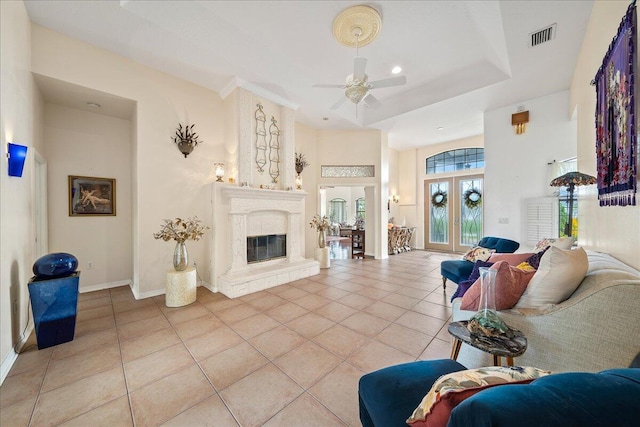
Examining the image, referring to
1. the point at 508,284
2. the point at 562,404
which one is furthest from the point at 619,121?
the point at 562,404

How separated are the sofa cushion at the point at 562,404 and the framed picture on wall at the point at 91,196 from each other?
216 inches

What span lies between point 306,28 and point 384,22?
105 centimetres

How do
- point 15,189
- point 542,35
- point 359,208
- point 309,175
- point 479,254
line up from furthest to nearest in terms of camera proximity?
point 359,208, point 309,175, point 479,254, point 542,35, point 15,189

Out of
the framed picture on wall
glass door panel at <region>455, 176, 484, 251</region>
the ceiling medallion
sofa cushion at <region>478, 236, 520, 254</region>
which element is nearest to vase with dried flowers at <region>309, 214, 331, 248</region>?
sofa cushion at <region>478, 236, 520, 254</region>

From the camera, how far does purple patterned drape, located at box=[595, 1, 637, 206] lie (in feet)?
4.83

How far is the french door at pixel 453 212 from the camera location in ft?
23.5

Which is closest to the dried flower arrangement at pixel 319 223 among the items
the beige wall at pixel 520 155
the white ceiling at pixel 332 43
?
the white ceiling at pixel 332 43

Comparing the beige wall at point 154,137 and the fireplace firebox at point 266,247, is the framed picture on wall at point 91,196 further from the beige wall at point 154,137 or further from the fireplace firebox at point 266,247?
the fireplace firebox at point 266,247

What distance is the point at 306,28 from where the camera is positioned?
3246 millimetres

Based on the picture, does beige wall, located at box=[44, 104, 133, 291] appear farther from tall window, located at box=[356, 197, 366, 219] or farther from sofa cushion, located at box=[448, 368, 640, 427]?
tall window, located at box=[356, 197, 366, 219]

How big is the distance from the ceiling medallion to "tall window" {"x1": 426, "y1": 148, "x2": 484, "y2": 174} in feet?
18.4

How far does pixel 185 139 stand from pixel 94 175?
67.6 inches

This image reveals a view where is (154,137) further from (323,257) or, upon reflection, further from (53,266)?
(323,257)

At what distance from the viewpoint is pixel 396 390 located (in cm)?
109
